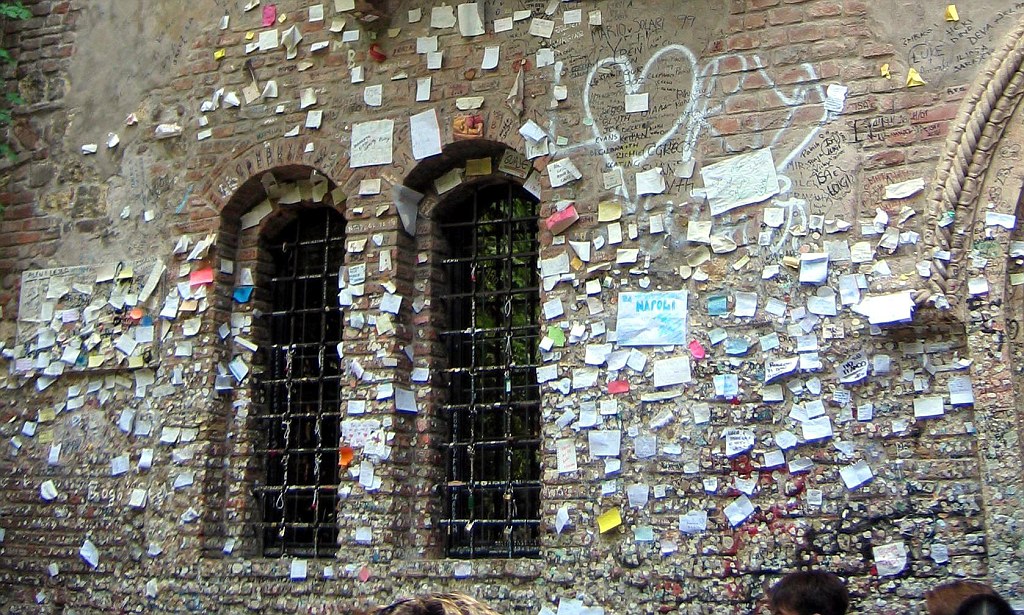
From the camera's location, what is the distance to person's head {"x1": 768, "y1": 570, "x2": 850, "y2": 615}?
3299 millimetres

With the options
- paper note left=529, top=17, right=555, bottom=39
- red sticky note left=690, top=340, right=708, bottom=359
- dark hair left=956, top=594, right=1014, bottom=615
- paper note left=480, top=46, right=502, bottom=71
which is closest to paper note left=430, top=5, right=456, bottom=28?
paper note left=480, top=46, right=502, bottom=71

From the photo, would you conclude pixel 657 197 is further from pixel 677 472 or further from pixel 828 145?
pixel 677 472

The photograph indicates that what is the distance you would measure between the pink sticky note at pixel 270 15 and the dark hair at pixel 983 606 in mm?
5099

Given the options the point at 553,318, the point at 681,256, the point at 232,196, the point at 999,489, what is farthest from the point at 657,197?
the point at 232,196

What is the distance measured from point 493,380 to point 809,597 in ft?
9.47

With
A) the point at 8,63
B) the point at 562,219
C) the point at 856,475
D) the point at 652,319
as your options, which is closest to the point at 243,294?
the point at 562,219

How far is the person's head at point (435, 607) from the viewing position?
240cm

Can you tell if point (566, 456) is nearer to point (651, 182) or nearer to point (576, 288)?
point (576, 288)

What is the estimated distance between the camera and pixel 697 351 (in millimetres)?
5289

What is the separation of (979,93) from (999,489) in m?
1.73

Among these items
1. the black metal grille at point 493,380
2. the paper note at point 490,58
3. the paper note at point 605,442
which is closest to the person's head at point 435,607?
the paper note at point 605,442

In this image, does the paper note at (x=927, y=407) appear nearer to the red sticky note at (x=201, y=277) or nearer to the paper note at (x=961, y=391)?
the paper note at (x=961, y=391)

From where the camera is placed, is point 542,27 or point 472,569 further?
point 542,27

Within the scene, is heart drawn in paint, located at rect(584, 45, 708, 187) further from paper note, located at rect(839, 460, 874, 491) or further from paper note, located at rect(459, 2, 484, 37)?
paper note, located at rect(839, 460, 874, 491)
